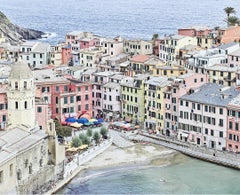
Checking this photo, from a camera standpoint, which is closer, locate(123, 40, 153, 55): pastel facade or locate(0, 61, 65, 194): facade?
locate(0, 61, 65, 194): facade

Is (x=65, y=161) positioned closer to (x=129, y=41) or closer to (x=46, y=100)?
(x=46, y=100)

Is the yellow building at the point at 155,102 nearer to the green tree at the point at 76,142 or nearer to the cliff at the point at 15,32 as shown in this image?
the green tree at the point at 76,142

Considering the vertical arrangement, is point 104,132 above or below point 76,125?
below

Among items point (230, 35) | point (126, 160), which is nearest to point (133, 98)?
point (126, 160)

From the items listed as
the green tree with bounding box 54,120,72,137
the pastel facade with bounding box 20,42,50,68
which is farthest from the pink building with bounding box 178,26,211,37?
the green tree with bounding box 54,120,72,137

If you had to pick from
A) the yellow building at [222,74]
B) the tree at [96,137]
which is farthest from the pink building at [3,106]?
the yellow building at [222,74]

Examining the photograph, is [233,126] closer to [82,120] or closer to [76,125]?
[76,125]

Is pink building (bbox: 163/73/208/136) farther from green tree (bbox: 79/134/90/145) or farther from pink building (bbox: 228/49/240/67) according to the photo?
green tree (bbox: 79/134/90/145)
